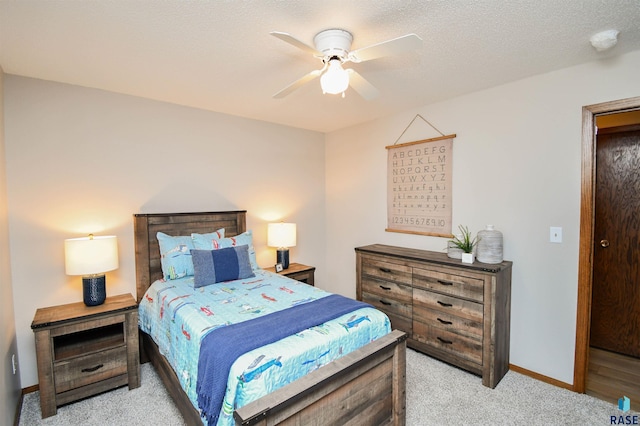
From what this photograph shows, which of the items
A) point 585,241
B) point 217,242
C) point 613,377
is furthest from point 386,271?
point 613,377

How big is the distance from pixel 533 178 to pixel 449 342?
1589 mm

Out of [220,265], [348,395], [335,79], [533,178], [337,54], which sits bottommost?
[348,395]

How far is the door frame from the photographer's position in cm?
228

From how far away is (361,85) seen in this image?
2031 mm

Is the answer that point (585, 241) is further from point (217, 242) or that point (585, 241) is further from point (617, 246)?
point (217, 242)

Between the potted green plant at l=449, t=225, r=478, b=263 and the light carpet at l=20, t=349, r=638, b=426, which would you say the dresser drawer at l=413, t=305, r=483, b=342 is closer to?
the light carpet at l=20, t=349, r=638, b=426

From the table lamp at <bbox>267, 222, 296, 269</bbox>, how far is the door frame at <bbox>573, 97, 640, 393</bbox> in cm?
271

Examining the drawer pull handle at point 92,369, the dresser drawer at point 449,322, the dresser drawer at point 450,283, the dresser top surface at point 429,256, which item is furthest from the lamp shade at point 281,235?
the drawer pull handle at point 92,369

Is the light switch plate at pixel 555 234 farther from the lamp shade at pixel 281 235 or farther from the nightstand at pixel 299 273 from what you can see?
the lamp shade at pixel 281 235

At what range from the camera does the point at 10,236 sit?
2377mm

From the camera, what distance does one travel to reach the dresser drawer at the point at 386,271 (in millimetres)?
3012

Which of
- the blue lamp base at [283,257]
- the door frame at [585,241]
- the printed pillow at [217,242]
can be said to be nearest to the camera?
the door frame at [585,241]

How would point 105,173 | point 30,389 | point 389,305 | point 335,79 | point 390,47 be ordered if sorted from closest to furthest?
point 390,47
point 335,79
point 30,389
point 105,173
point 389,305

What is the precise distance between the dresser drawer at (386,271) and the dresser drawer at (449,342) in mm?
438
